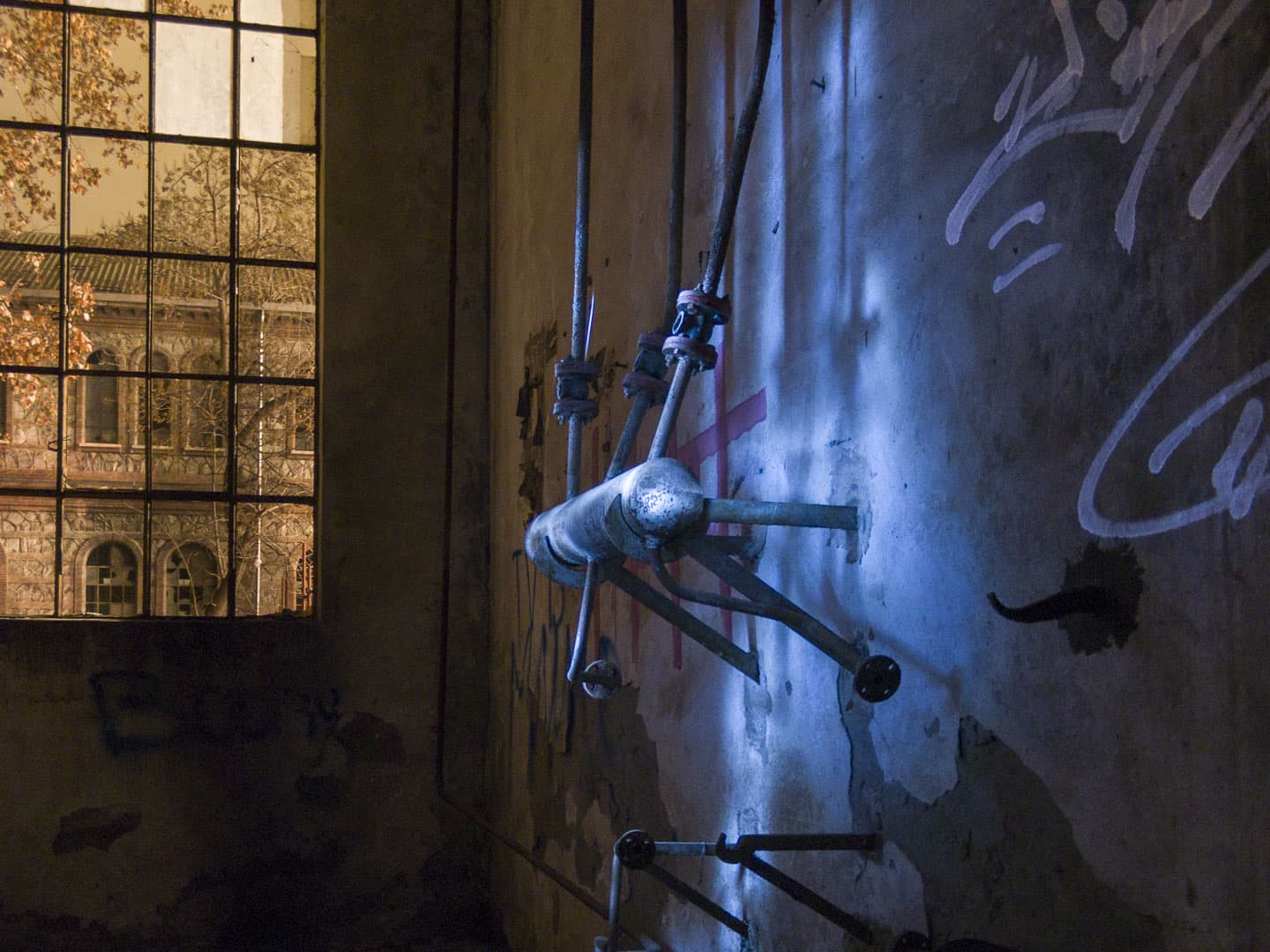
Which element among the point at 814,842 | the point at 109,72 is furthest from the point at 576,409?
the point at 109,72

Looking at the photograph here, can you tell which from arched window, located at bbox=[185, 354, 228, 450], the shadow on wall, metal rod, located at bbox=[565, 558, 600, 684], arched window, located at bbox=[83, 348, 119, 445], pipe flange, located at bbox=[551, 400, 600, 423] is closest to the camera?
the shadow on wall

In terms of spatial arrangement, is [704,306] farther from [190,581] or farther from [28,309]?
[28,309]

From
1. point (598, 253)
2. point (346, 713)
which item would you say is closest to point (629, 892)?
point (598, 253)

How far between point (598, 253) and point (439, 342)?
4.82 ft

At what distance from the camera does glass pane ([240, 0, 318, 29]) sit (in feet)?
13.3

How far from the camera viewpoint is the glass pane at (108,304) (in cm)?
382

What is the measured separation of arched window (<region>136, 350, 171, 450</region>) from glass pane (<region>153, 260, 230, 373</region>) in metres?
0.05

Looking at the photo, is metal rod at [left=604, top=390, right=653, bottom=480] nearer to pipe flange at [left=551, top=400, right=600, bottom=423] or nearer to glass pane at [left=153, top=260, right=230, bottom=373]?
pipe flange at [left=551, top=400, right=600, bottom=423]

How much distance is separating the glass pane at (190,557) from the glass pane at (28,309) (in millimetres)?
664

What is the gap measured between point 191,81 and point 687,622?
3382 mm

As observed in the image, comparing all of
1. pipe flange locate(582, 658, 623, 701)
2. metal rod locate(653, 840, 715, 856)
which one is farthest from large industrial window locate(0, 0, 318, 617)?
metal rod locate(653, 840, 715, 856)

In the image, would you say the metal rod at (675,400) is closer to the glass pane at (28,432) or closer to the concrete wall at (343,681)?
the concrete wall at (343,681)

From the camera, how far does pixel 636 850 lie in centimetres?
140

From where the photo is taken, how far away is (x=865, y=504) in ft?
4.56
